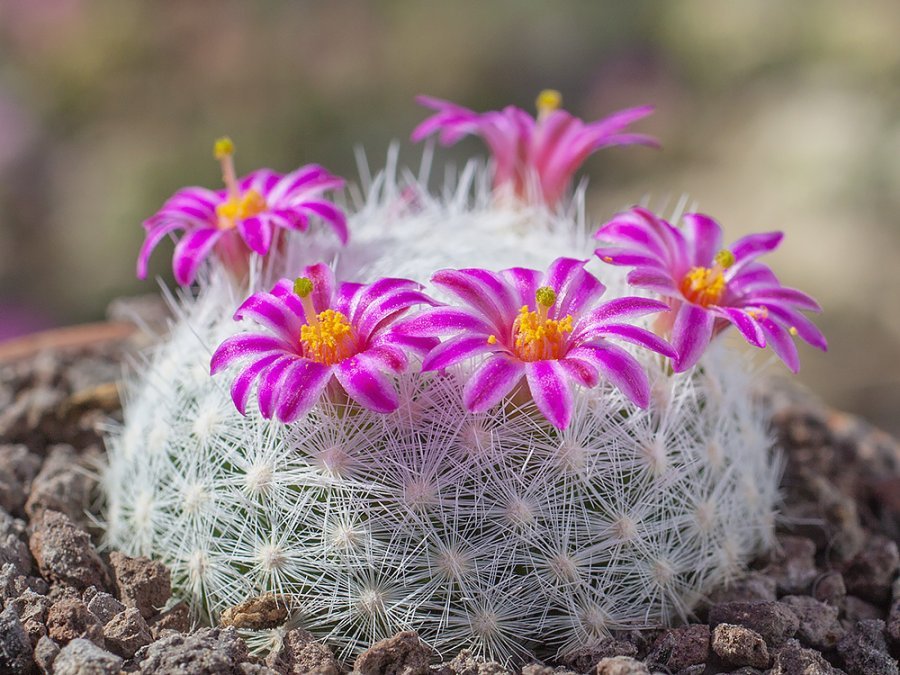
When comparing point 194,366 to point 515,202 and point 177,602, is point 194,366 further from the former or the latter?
point 515,202

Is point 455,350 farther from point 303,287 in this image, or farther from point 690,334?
point 690,334

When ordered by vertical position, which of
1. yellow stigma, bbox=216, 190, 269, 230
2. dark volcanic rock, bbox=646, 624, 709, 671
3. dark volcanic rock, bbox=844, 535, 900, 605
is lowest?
dark volcanic rock, bbox=844, 535, 900, 605

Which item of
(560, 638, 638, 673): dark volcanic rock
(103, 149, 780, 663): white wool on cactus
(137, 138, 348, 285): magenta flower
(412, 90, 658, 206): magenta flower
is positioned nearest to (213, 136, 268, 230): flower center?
(137, 138, 348, 285): magenta flower

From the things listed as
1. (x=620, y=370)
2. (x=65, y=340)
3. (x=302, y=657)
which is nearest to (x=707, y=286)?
(x=620, y=370)

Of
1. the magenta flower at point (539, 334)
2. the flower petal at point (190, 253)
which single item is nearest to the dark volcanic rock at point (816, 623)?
the magenta flower at point (539, 334)

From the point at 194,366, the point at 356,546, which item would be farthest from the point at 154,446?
the point at 356,546

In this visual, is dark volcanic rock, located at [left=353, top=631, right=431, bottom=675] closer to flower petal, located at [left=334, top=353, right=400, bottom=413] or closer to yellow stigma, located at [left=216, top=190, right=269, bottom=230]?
flower petal, located at [left=334, top=353, right=400, bottom=413]
